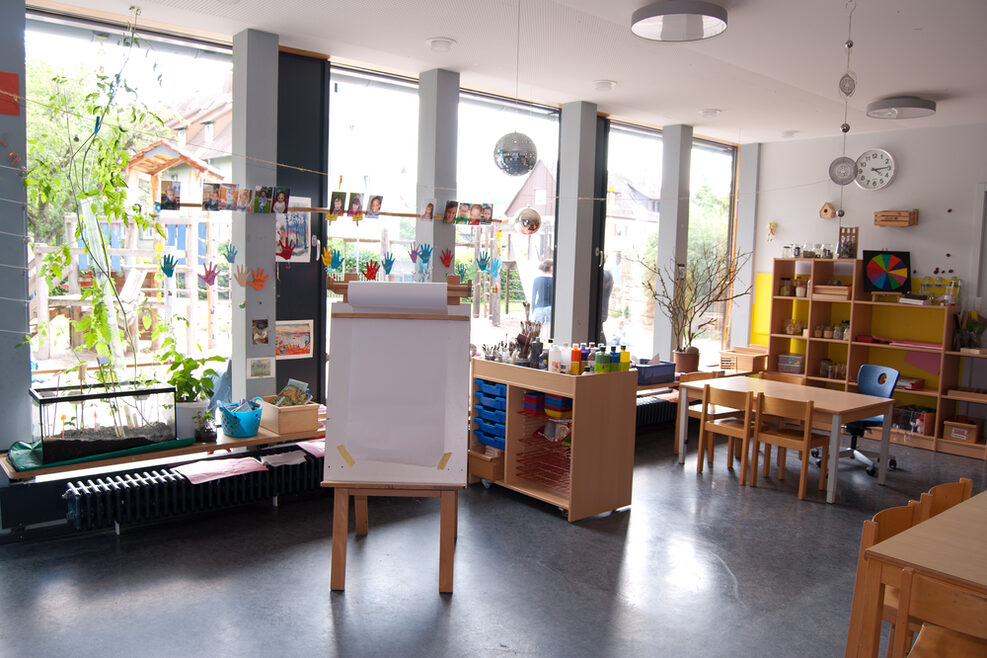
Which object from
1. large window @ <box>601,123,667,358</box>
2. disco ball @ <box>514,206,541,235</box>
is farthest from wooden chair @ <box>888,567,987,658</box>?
large window @ <box>601,123,667,358</box>

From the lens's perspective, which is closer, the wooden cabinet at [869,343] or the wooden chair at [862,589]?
the wooden chair at [862,589]

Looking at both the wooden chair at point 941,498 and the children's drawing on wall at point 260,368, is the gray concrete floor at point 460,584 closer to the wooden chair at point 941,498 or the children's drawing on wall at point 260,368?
the wooden chair at point 941,498

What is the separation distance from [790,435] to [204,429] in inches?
165

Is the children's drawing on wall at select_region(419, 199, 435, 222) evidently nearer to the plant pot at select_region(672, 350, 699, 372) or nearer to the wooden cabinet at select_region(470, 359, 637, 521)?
the wooden cabinet at select_region(470, 359, 637, 521)

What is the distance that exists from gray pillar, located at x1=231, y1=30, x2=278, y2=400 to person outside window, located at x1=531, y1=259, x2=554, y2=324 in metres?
2.94

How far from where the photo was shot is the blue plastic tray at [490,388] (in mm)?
5020

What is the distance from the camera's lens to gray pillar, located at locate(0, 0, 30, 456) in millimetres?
3929

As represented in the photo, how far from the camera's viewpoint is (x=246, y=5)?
443 centimetres

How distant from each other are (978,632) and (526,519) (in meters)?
2.87

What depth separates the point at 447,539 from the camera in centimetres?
355

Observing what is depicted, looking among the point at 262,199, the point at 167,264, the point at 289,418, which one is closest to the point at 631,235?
the point at 262,199

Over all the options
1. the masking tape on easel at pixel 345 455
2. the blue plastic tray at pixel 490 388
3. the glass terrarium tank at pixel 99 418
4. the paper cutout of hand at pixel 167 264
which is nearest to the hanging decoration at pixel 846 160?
the blue plastic tray at pixel 490 388

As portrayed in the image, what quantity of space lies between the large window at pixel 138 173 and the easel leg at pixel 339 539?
1.92 metres

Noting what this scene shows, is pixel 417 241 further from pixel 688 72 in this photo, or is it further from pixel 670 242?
pixel 670 242
